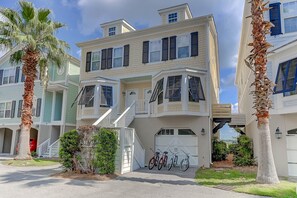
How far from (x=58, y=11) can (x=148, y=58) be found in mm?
7638

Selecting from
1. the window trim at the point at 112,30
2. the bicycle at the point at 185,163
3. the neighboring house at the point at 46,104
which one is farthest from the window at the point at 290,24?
the neighboring house at the point at 46,104

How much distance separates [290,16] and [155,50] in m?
8.92

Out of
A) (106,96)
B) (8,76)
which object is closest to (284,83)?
(106,96)

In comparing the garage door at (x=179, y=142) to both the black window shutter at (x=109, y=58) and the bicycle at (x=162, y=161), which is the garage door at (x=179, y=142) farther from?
the black window shutter at (x=109, y=58)

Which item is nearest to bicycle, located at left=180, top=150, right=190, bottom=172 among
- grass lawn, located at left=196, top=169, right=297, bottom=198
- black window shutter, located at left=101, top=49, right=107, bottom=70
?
grass lawn, located at left=196, top=169, right=297, bottom=198

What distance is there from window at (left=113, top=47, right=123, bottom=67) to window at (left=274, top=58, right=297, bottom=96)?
1147 cm

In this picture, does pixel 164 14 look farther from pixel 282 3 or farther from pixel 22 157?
pixel 22 157

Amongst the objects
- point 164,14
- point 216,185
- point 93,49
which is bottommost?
point 216,185

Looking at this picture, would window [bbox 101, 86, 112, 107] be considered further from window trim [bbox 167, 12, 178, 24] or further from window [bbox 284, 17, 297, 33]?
window [bbox 284, 17, 297, 33]

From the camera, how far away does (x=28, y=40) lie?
1574 centimetres

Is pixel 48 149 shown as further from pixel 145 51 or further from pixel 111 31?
pixel 145 51

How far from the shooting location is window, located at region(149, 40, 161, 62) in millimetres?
17703

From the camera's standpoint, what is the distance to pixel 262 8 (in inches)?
413

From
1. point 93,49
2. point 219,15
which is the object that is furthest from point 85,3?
point 219,15
